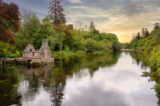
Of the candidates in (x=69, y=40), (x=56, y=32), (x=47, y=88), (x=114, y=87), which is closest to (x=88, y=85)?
(x=114, y=87)

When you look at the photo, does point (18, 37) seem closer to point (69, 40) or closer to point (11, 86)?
point (69, 40)

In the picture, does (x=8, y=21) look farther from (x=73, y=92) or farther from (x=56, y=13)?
(x=56, y=13)

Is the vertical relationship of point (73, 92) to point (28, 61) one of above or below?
below

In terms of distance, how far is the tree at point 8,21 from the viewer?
40.7 meters

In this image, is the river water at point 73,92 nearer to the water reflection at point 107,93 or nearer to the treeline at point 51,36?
the water reflection at point 107,93

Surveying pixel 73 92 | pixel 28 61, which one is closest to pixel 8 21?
pixel 73 92

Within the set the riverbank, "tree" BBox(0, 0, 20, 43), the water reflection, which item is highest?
"tree" BBox(0, 0, 20, 43)

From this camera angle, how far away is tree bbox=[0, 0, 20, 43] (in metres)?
40.7

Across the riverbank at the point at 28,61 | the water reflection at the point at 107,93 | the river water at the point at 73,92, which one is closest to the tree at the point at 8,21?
the river water at the point at 73,92

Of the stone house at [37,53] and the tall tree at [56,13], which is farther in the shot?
the tall tree at [56,13]

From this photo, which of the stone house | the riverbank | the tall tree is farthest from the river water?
the tall tree

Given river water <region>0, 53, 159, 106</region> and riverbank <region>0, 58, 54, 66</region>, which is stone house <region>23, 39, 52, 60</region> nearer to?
riverbank <region>0, 58, 54, 66</region>

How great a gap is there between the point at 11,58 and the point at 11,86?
113 feet

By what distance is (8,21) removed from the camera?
4184 centimetres
